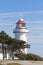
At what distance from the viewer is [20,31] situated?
62500 mm

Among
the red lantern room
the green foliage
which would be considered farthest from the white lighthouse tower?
the green foliage

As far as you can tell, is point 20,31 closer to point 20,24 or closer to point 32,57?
point 20,24

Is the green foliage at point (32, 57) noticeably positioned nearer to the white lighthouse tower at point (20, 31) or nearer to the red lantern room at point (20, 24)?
the white lighthouse tower at point (20, 31)

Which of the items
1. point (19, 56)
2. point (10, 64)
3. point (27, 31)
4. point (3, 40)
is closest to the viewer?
point (10, 64)

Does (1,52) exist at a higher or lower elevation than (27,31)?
lower

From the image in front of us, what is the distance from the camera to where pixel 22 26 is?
2496 inches

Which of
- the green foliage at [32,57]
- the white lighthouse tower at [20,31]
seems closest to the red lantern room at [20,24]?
the white lighthouse tower at [20,31]

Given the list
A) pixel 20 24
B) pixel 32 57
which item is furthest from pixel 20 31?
pixel 32 57

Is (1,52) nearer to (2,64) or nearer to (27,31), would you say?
(27,31)

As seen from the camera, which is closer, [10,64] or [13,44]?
[10,64]

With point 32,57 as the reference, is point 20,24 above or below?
above

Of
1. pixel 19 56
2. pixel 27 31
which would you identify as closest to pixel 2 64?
pixel 19 56

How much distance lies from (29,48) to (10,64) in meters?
20.4

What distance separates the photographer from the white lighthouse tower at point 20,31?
62.6 metres
